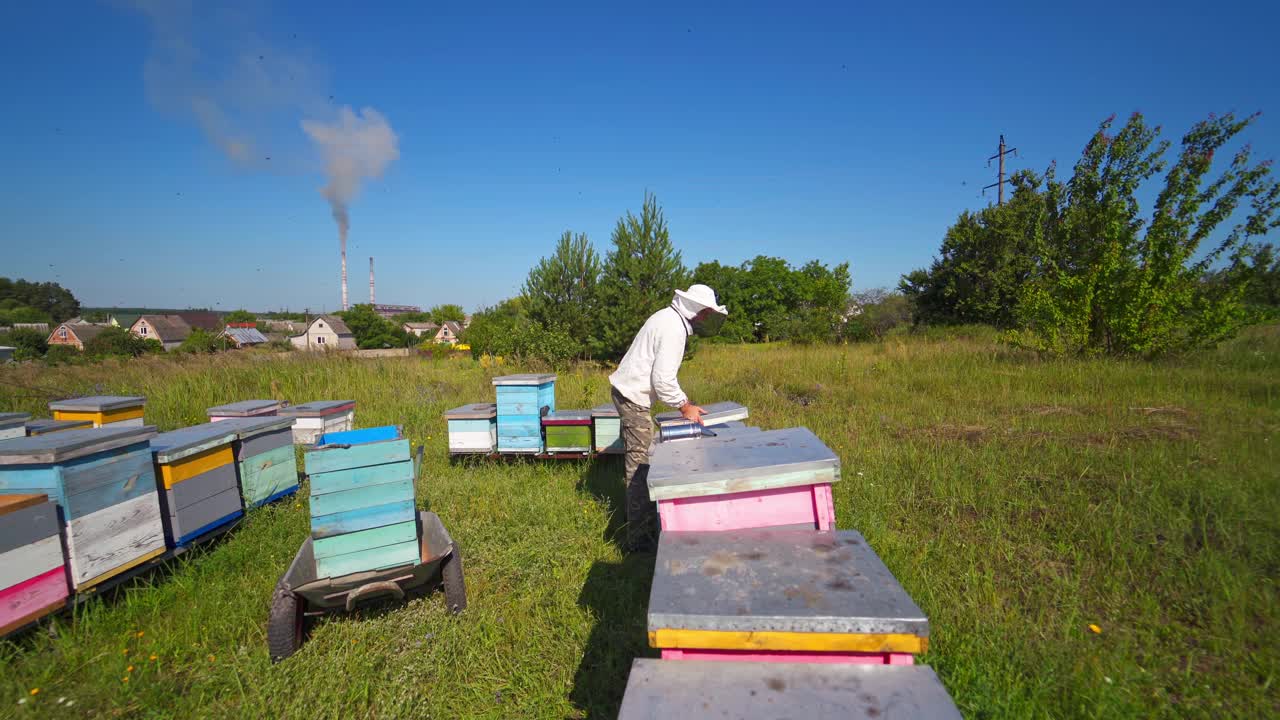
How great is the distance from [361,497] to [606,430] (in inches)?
106

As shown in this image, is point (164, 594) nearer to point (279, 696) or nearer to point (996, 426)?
point (279, 696)

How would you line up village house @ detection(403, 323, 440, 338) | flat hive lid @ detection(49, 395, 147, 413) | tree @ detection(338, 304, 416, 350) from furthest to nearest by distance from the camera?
village house @ detection(403, 323, 440, 338)
tree @ detection(338, 304, 416, 350)
flat hive lid @ detection(49, 395, 147, 413)

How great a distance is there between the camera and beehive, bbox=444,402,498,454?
5160 millimetres

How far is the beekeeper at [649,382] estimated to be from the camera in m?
3.48

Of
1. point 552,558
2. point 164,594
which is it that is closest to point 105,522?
point 164,594

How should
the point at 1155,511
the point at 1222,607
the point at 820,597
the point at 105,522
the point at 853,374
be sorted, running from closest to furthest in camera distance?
the point at 820,597 → the point at 1222,607 → the point at 105,522 → the point at 1155,511 → the point at 853,374

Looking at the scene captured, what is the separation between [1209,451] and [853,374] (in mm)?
5674

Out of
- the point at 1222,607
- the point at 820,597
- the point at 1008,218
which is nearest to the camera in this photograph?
the point at 820,597

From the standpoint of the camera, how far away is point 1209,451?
13.8 ft

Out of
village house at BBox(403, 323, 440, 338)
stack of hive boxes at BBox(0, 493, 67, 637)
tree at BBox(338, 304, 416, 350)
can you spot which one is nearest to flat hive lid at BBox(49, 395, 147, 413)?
stack of hive boxes at BBox(0, 493, 67, 637)

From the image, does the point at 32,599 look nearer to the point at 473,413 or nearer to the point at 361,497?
the point at 361,497

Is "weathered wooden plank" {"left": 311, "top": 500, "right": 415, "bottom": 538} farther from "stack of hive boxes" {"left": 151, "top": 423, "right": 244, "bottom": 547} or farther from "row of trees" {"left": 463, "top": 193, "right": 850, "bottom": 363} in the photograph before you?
"row of trees" {"left": 463, "top": 193, "right": 850, "bottom": 363}

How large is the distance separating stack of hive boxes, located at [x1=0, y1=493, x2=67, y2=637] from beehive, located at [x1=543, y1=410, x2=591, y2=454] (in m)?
3.19

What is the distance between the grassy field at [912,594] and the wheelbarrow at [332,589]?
0.35ft
